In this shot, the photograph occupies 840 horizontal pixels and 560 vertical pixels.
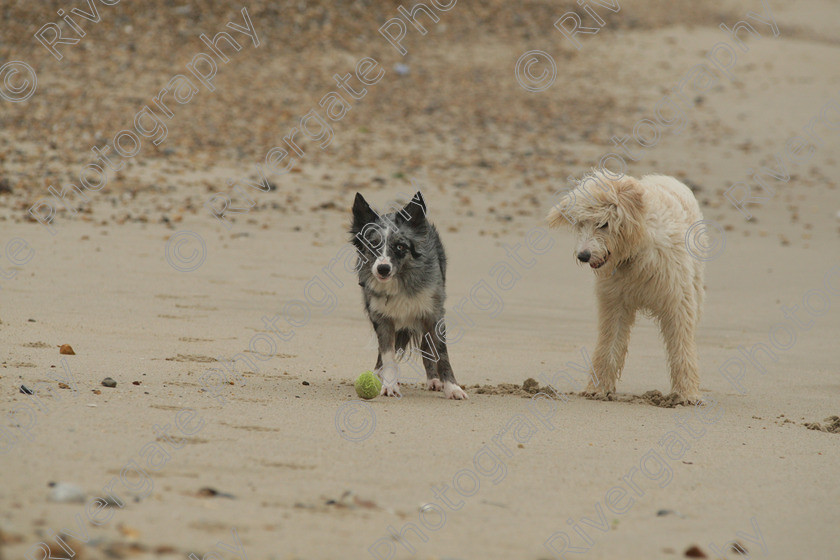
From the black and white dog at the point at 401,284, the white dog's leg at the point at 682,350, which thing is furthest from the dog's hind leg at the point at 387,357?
the white dog's leg at the point at 682,350

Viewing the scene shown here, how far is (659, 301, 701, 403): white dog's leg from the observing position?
6688 mm

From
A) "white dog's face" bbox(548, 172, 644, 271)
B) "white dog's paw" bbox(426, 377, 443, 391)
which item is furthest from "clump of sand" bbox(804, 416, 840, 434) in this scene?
"white dog's paw" bbox(426, 377, 443, 391)

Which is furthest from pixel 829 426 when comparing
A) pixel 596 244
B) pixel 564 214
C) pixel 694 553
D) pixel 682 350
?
pixel 694 553

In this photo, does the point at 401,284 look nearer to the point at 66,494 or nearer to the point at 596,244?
the point at 596,244

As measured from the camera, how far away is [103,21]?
19.5 metres

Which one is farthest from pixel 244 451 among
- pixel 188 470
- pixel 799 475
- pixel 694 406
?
pixel 694 406

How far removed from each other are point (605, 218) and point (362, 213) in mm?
1645

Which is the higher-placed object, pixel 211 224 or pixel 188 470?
pixel 211 224

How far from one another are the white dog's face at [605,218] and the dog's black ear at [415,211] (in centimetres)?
102

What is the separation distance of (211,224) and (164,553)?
28.8 feet

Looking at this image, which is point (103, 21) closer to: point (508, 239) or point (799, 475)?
point (508, 239)

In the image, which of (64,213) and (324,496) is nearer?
(324,496)

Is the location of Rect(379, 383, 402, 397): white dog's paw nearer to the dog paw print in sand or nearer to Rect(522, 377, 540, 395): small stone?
Rect(522, 377, 540, 395): small stone

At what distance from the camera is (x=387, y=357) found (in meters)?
6.42
